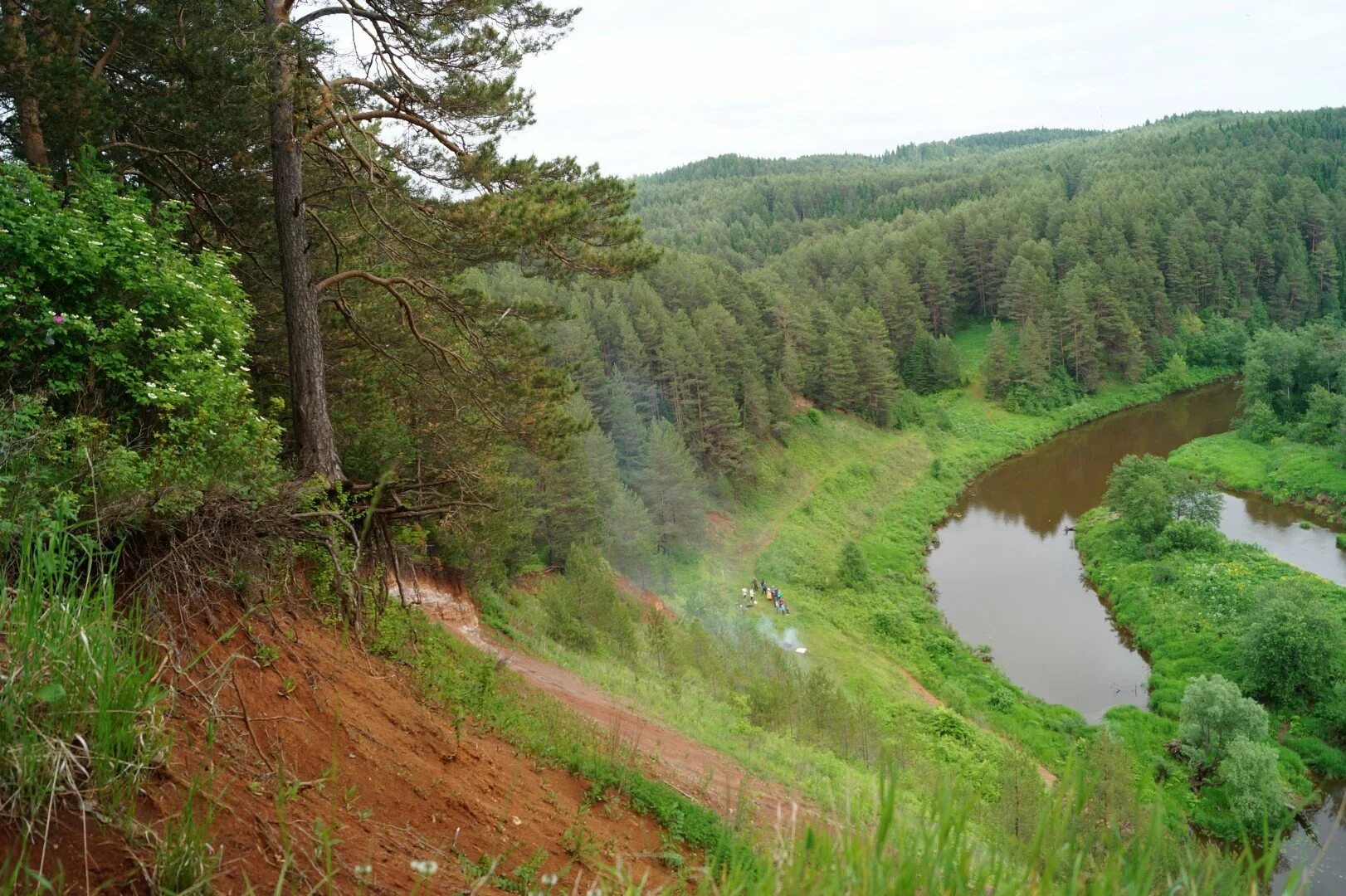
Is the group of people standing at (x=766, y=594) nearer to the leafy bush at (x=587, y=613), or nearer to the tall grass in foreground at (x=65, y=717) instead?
the leafy bush at (x=587, y=613)

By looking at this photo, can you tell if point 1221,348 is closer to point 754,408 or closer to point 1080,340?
point 1080,340

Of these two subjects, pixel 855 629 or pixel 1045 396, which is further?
pixel 1045 396

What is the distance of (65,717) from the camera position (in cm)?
233

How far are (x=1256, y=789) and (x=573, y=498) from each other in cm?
1927

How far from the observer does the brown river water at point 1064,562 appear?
83.4 feet

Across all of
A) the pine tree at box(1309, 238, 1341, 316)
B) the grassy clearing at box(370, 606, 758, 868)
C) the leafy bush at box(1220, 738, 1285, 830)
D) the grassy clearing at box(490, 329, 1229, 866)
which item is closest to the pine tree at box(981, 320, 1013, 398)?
the grassy clearing at box(490, 329, 1229, 866)

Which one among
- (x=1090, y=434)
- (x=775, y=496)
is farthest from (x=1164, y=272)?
(x=775, y=496)

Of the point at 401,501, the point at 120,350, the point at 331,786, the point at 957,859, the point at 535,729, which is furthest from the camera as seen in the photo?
the point at 401,501

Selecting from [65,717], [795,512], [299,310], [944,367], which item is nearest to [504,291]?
[795,512]

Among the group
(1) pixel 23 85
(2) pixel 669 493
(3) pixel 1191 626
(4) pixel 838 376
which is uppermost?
(1) pixel 23 85

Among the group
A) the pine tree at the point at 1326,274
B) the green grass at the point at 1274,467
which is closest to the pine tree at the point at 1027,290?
the green grass at the point at 1274,467

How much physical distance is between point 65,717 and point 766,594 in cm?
3048

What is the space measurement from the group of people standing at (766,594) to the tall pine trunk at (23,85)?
1011 inches

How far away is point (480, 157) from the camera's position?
914 centimetres
